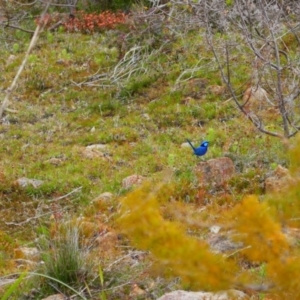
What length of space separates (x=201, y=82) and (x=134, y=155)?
272 centimetres

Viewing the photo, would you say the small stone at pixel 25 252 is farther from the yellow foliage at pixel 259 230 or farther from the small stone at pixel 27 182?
the yellow foliage at pixel 259 230

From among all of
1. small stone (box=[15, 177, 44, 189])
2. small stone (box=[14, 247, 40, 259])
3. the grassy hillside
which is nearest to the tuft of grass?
the grassy hillside

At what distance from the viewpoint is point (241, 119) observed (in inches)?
398

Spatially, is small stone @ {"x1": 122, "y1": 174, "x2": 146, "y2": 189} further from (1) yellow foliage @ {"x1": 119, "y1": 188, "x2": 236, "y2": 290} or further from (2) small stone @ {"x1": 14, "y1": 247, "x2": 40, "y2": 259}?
(1) yellow foliage @ {"x1": 119, "y1": 188, "x2": 236, "y2": 290}

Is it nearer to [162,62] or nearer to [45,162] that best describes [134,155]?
[45,162]

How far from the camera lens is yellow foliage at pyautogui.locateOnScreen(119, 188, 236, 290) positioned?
8.26 feet

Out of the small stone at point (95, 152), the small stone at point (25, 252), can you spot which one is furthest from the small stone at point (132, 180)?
the small stone at point (25, 252)

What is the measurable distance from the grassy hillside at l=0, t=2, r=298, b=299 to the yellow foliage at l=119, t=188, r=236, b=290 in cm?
4

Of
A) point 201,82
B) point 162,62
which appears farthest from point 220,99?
point 162,62

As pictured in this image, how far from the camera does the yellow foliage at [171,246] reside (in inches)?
99.1

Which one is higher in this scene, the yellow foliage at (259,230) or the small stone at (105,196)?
the yellow foliage at (259,230)

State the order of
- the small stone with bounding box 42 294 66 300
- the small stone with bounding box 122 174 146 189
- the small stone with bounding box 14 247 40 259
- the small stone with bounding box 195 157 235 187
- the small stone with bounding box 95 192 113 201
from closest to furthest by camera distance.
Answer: the small stone with bounding box 42 294 66 300 → the small stone with bounding box 14 247 40 259 → the small stone with bounding box 95 192 113 201 → the small stone with bounding box 195 157 235 187 → the small stone with bounding box 122 174 146 189

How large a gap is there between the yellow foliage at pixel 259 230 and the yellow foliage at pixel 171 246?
144 mm

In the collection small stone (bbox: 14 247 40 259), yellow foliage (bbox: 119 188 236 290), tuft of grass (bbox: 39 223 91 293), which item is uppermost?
yellow foliage (bbox: 119 188 236 290)
